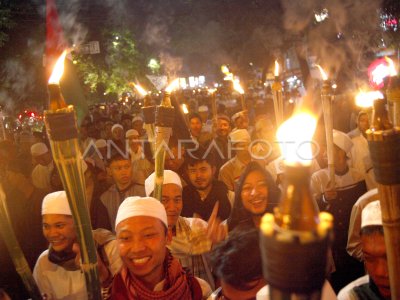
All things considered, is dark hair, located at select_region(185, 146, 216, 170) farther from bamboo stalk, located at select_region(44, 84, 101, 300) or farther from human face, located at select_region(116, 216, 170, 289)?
bamboo stalk, located at select_region(44, 84, 101, 300)

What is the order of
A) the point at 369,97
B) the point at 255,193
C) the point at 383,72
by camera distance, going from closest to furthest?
the point at 369,97 → the point at 255,193 → the point at 383,72

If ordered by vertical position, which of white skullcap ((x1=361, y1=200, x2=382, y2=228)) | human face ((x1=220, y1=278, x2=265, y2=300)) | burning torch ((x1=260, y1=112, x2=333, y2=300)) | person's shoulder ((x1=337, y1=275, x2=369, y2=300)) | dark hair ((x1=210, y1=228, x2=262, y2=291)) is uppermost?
burning torch ((x1=260, y1=112, x2=333, y2=300))

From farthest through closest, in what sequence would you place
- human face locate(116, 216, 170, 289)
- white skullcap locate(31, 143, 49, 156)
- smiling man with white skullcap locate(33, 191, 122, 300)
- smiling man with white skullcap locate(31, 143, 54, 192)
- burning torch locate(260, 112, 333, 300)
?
white skullcap locate(31, 143, 49, 156) < smiling man with white skullcap locate(31, 143, 54, 192) < smiling man with white skullcap locate(33, 191, 122, 300) < human face locate(116, 216, 170, 289) < burning torch locate(260, 112, 333, 300)

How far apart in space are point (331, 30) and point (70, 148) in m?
13.4

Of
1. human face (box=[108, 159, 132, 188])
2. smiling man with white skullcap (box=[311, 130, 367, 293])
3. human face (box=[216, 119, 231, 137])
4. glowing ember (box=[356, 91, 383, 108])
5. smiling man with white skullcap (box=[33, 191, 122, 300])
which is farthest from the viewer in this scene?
human face (box=[216, 119, 231, 137])

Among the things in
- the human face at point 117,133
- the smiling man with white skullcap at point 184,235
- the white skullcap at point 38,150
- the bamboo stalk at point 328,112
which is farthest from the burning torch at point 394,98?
the human face at point 117,133

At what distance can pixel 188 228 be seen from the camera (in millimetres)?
3758

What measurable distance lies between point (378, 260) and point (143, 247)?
1.29 metres

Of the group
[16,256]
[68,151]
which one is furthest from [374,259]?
[16,256]

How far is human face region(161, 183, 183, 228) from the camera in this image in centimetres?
368

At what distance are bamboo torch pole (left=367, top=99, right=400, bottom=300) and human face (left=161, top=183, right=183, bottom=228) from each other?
2.59 metres

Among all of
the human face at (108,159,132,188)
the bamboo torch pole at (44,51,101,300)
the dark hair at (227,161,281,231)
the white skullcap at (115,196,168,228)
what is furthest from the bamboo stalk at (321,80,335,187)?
the human face at (108,159,132,188)

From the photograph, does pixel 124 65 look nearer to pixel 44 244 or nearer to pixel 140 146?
pixel 140 146

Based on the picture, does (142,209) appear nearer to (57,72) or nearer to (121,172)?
(57,72)
